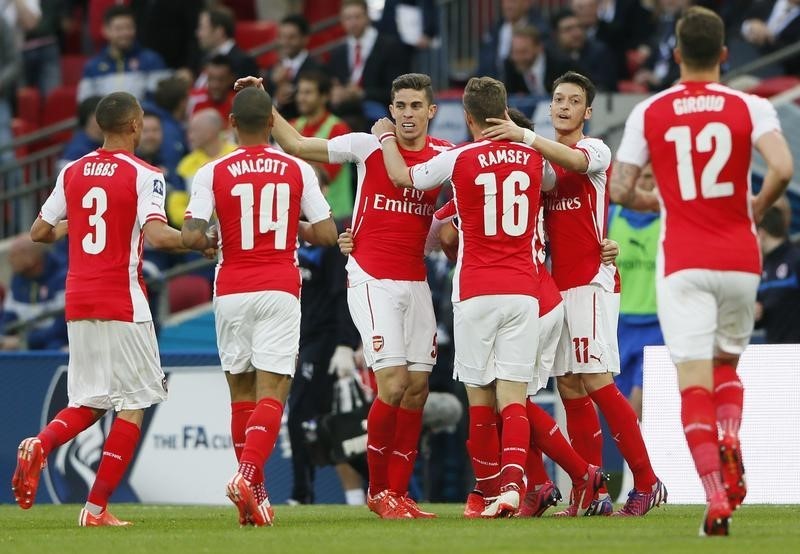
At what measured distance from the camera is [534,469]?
989cm

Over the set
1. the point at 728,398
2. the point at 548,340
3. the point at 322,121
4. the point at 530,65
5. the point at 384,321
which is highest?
the point at 530,65

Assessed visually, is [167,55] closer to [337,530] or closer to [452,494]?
[452,494]

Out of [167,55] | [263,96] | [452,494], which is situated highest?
[167,55]

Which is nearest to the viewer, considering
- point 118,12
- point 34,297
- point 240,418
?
point 240,418

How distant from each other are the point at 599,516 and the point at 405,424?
4.12ft

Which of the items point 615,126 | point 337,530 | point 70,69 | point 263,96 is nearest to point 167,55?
point 70,69

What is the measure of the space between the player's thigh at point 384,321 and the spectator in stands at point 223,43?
7782 millimetres

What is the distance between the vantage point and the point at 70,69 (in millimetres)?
20703

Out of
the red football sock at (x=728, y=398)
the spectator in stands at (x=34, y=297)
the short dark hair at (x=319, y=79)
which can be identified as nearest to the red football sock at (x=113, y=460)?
the red football sock at (x=728, y=398)

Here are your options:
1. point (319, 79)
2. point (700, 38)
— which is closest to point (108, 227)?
point (700, 38)

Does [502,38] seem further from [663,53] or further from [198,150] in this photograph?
[198,150]

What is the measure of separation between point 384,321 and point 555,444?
1.22m

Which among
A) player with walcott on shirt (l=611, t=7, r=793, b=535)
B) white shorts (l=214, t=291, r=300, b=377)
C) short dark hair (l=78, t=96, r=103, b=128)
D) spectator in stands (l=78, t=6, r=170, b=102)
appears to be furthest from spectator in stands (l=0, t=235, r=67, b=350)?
player with walcott on shirt (l=611, t=7, r=793, b=535)

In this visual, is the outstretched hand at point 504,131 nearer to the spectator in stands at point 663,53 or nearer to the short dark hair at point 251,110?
the short dark hair at point 251,110
